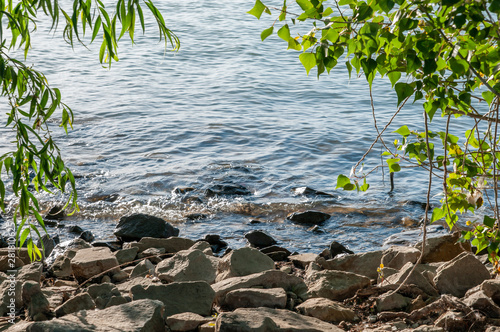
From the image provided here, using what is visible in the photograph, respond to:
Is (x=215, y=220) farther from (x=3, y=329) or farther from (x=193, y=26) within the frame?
(x=193, y=26)

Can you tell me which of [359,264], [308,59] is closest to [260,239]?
[359,264]

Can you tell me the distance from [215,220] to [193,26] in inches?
650

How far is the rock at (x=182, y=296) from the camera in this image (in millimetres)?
3590

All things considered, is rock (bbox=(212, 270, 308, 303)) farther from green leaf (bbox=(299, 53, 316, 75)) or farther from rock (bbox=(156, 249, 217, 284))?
green leaf (bbox=(299, 53, 316, 75))

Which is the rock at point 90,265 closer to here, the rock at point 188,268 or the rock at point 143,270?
the rock at point 143,270

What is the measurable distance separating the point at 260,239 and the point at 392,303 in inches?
114

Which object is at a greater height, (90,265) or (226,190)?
(90,265)

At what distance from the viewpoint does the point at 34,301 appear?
3.61m

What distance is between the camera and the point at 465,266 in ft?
12.7

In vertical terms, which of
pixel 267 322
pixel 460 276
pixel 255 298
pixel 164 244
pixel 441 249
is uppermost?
pixel 267 322

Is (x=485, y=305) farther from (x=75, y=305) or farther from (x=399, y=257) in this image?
(x=75, y=305)

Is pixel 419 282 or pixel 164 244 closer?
pixel 419 282

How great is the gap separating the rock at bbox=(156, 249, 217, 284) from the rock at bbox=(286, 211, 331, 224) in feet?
8.74

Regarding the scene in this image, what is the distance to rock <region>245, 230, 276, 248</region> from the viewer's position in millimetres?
6355
